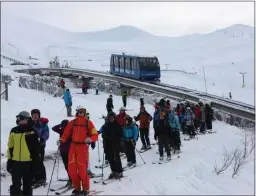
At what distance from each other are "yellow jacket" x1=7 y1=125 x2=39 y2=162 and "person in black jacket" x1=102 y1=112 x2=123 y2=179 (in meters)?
2.37

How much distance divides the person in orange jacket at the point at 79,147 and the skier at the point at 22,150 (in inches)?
36.1

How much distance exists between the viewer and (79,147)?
7.98m

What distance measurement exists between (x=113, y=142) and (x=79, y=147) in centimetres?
146

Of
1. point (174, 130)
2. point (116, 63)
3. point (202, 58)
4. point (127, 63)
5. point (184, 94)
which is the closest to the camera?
point (174, 130)

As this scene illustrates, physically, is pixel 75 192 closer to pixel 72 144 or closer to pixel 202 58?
pixel 72 144

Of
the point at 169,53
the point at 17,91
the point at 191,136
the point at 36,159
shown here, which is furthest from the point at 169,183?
the point at 169,53

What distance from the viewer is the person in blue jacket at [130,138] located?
35.2 ft

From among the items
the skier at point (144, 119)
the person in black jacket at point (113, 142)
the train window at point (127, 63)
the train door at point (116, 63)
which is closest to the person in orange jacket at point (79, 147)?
the person in black jacket at point (113, 142)

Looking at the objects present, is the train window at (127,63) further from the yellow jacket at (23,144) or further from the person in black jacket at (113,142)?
the yellow jacket at (23,144)

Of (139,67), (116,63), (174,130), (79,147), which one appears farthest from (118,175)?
(116,63)

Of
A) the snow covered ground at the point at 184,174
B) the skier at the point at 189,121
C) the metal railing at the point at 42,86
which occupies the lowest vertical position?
the snow covered ground at the point at 184,174

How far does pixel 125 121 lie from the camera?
10852 millimetres

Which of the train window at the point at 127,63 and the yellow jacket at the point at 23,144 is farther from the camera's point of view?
the train window at the point at 127,63

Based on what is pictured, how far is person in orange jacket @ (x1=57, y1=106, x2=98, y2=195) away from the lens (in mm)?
7906
